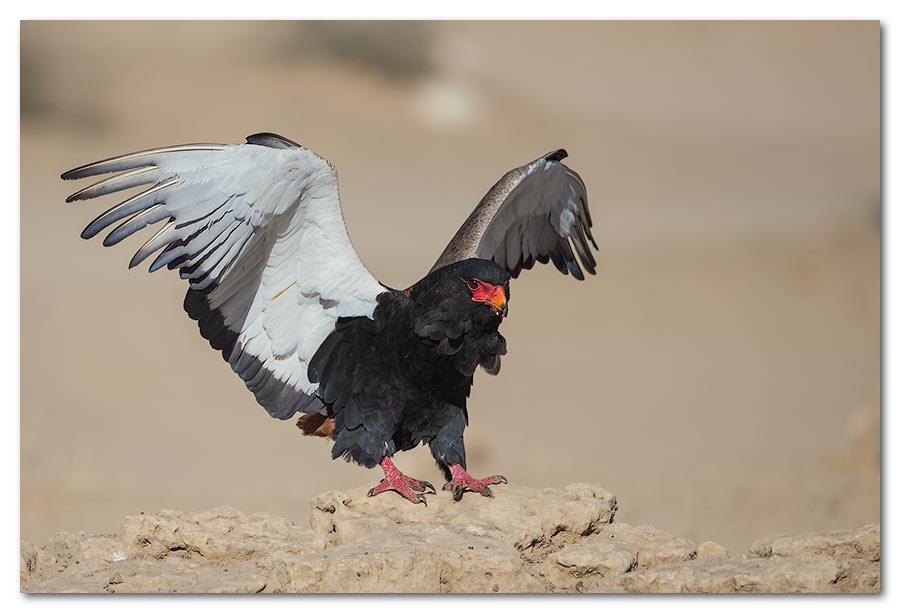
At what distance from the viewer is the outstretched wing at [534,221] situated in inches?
275

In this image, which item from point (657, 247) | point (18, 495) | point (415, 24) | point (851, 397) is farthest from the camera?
point (657, 247)

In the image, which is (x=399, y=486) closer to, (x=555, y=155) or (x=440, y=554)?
(x=440, y=554)

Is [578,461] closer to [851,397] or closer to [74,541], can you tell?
[851,397]

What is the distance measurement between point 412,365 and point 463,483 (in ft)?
2.11

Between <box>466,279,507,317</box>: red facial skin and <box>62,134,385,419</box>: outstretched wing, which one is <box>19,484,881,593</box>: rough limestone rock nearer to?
<box>62,134,385,419</box>: outstretched wing

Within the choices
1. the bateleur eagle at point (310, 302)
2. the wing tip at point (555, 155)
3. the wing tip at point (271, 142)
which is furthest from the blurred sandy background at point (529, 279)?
the wing tip at point (271, 142)

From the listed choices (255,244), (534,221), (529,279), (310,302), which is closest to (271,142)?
(255,244)

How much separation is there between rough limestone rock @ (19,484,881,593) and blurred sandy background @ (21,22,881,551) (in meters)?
1.97

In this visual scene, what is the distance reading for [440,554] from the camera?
5.43 meters

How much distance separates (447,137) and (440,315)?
586 centimetres

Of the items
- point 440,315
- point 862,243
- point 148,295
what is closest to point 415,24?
point 440,315

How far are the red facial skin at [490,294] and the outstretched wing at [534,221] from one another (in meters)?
1.14

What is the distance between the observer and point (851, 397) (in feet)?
28.2

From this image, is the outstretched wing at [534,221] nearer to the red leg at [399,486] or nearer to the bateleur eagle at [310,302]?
the bateleur eagle at [310,302]
